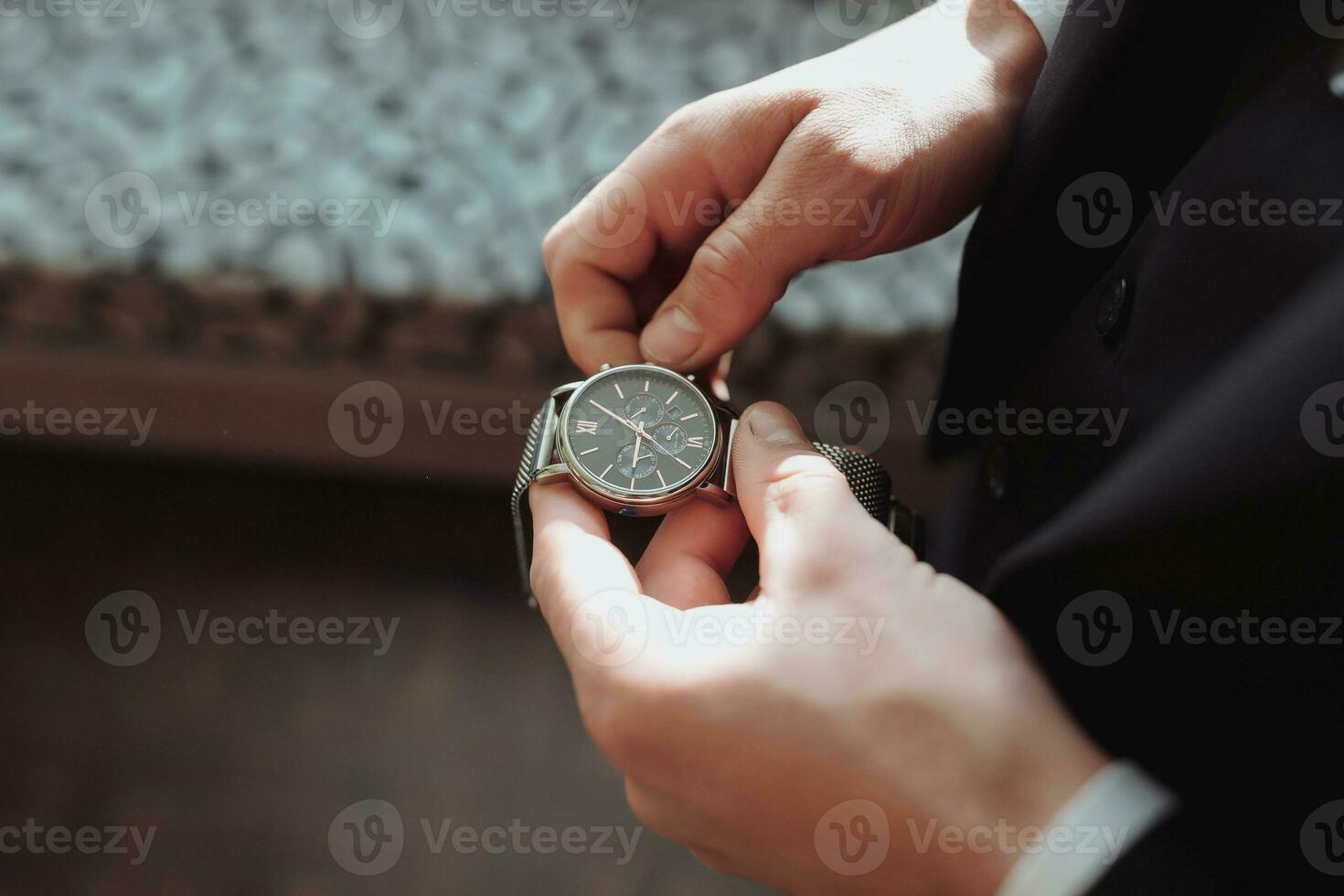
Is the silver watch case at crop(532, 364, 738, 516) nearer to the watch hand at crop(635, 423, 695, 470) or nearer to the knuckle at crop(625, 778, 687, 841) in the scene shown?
the watch hand at crop(635, 423, 695, 470)

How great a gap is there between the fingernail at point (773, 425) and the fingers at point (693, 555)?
82 millimetres

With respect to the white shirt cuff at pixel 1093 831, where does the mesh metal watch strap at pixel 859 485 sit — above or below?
above

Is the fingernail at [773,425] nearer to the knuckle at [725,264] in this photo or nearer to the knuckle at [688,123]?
the knuckle at [725,264]

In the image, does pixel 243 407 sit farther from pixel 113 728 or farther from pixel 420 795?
pixel 420 795

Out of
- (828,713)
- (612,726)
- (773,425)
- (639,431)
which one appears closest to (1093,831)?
(828,713)

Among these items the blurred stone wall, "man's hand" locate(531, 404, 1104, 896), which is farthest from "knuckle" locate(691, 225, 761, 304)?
the blurred stone wall

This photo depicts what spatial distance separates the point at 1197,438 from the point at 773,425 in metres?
0.35

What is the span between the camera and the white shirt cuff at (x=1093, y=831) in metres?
0.45

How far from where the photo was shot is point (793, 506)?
637 mm

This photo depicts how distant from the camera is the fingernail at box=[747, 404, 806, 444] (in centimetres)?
72

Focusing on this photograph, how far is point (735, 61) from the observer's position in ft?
4.55

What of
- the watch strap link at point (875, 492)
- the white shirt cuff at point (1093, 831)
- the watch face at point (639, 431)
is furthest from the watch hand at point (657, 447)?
the white shirt cuff at point (1093, 831)

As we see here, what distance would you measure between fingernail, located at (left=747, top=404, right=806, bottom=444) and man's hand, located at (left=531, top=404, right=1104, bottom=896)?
0.09 metres

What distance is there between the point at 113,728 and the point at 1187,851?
1.30m
